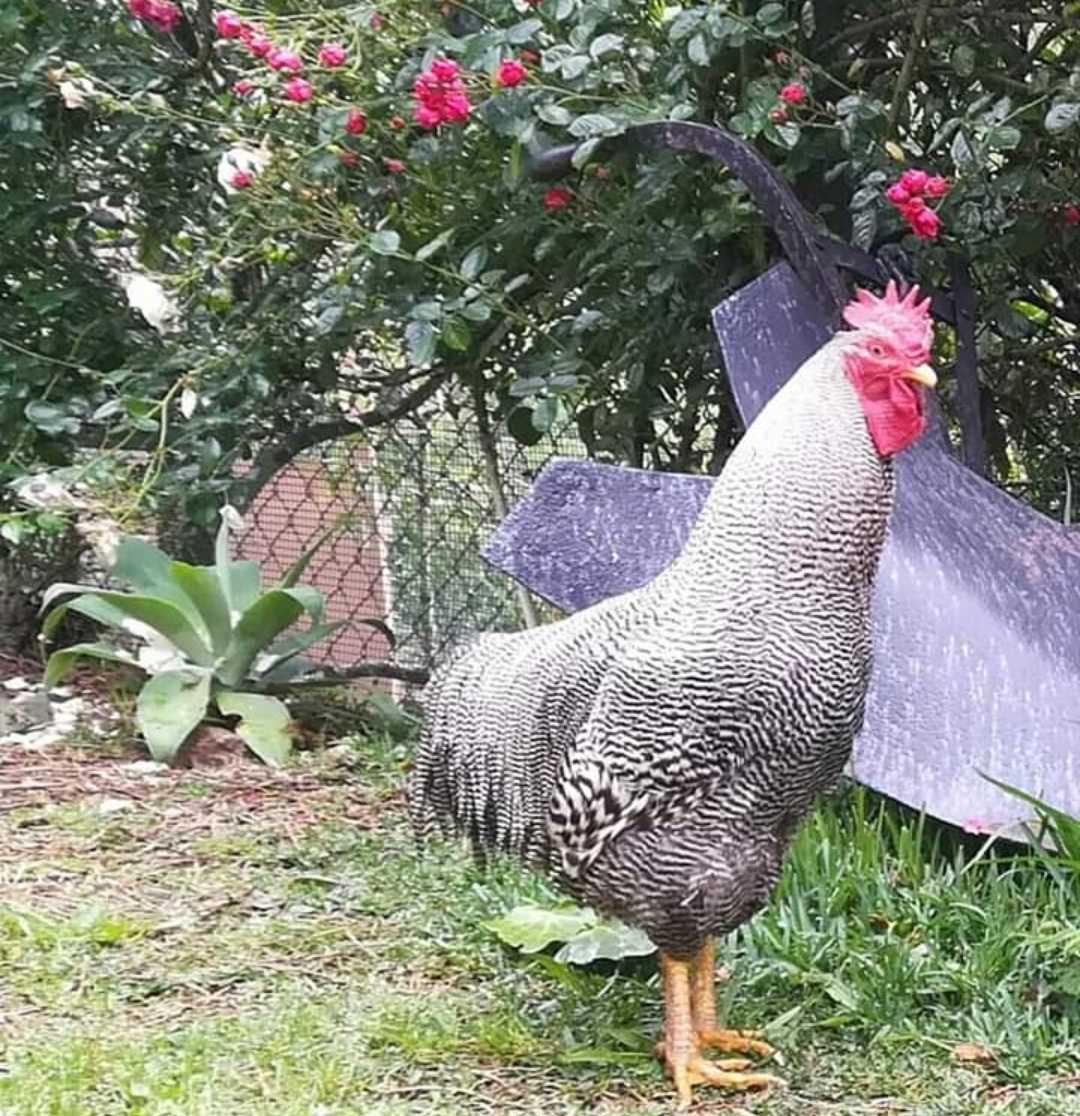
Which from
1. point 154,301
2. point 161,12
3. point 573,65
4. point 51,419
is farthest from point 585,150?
point 51,419

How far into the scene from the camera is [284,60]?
371cm

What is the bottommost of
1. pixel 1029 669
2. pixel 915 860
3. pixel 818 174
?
pixel 915 860

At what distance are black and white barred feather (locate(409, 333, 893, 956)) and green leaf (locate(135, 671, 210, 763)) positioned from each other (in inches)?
78.8

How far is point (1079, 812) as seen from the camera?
3.22m

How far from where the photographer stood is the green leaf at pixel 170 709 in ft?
14.7

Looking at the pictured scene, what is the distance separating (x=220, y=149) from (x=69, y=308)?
719mm

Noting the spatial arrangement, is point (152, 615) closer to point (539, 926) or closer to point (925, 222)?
point (539, 926)

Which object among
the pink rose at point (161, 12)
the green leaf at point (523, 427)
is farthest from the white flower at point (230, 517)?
the pink rose at point (161, 12)

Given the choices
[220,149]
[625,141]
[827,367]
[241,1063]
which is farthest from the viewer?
[220,149]

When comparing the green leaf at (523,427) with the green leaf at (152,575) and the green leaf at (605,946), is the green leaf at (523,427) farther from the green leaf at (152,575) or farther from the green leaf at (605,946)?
the green leaf at (605,946)

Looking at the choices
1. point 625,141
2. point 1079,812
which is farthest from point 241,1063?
point 625,141

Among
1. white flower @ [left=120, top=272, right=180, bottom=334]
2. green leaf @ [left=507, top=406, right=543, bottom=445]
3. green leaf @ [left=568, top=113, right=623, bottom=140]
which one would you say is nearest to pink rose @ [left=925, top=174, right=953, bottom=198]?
green leaf @ [left=568, top=113, right=623, bottom=140]

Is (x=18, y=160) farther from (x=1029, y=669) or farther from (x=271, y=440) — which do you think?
(x=1029, y=669)

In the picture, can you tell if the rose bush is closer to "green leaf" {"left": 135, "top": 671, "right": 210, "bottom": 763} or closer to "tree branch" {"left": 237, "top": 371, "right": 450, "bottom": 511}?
"tree branch" {"left": 237, "top": 371, "right": 450, "bottom": 511}
